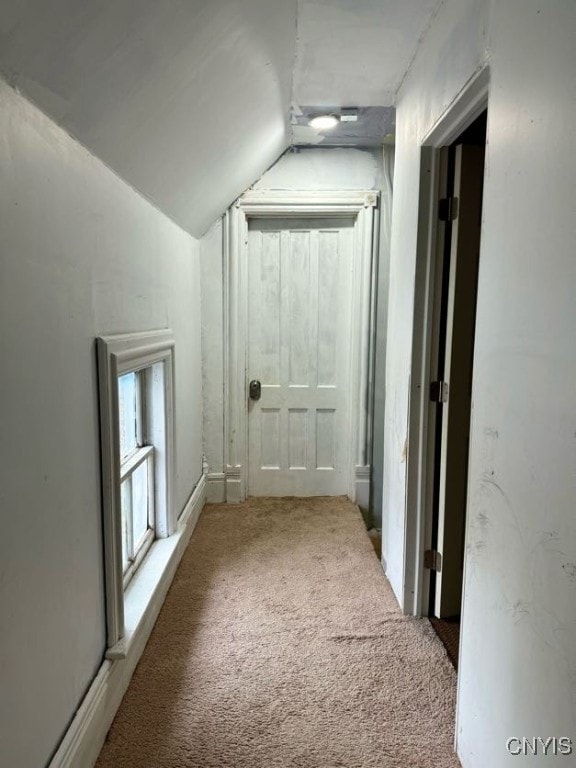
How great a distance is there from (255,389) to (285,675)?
1942mm

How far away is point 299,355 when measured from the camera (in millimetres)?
3322

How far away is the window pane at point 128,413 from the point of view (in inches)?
80.3

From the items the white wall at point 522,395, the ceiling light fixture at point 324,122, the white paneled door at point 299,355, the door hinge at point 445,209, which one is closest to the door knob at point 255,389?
the white paneled door at point 299,355

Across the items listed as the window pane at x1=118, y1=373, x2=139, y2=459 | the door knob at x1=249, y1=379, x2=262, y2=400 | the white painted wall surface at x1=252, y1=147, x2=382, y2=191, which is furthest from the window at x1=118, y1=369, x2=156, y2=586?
the white painted wall surface at x1=252, y1=147, x2=382, y2=191

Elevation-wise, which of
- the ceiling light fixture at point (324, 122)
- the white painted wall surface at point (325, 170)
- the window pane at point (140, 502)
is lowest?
the window pane at point (140, 502)

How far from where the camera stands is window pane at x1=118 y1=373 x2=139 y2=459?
2039 mm

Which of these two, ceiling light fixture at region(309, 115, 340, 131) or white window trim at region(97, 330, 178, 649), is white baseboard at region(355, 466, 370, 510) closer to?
white window trim at region(97, 330, 178, 649)

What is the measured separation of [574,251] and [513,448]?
0.45 metres

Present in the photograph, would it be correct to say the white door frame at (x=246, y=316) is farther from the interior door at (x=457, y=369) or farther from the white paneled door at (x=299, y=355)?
the interior door at (x=457, y=369)

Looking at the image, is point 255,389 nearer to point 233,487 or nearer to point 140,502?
point 233,487

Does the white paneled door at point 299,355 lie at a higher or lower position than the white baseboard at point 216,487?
higher

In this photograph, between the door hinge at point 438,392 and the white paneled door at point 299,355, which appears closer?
the door hinge at point 438,392

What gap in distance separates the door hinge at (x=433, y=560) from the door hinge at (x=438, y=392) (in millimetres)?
651

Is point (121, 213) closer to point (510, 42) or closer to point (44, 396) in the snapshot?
point (44, 396)
